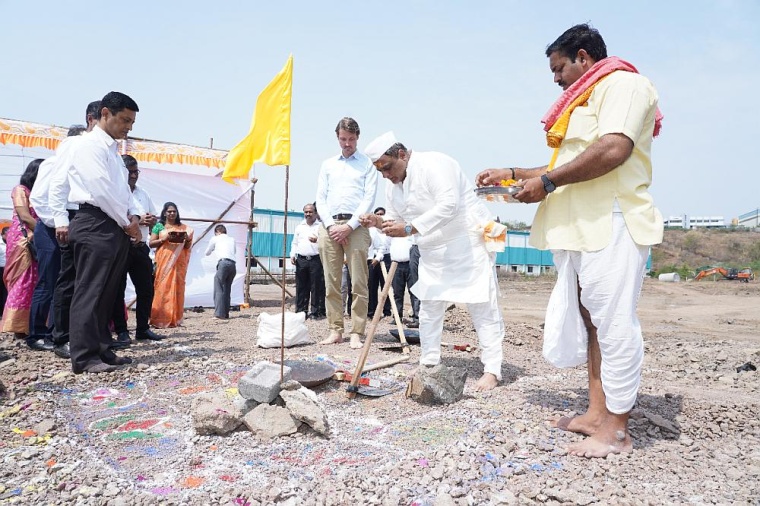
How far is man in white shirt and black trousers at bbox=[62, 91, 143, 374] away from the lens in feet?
12.7

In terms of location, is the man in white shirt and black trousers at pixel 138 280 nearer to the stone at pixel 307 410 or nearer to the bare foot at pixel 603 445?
the stone at pixel 307 410

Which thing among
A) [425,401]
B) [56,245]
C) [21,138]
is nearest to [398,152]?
[425,401]

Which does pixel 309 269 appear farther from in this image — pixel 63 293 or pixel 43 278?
pixel 63 293

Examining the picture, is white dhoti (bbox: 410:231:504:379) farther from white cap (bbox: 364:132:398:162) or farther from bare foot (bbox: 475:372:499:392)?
white cap (bbox: 364:132:398:162)

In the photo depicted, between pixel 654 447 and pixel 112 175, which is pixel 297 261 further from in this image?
pixel 654 447

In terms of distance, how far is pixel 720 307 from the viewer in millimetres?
13820

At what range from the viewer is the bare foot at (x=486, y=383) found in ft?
11.8

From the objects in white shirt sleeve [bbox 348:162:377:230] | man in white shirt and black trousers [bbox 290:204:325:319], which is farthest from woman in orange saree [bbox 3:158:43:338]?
man in white shirt and black trousers [bbox 290:204:325:319]

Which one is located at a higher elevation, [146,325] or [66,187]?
[66,187]

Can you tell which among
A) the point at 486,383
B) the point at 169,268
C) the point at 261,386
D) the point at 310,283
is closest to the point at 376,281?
the point at 310,283

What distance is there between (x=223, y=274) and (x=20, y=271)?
3487 mm

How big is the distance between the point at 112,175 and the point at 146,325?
7.42 feet

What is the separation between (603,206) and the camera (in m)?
2.47

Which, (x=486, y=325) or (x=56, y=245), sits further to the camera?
(x=56, y=245)
